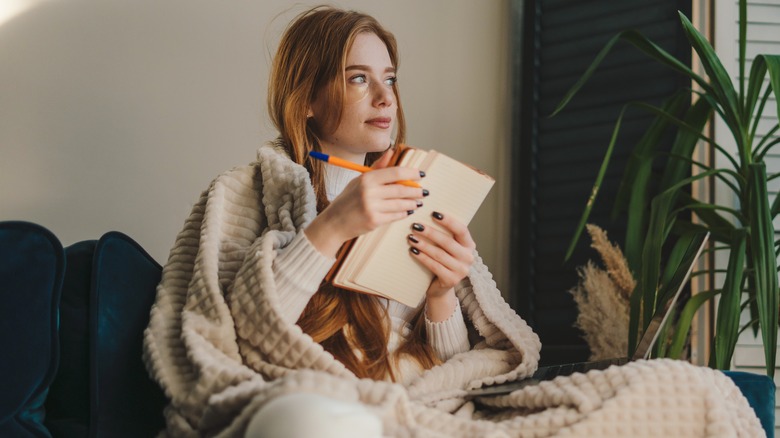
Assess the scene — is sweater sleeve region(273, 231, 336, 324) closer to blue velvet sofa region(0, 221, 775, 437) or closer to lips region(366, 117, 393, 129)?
blue velvet sofa region(0, 221, 775, 437)

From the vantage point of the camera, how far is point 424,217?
3.49ft

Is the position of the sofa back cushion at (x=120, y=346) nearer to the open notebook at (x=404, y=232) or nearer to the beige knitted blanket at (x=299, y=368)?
the beige knitted blanket at (x=299, y=368)

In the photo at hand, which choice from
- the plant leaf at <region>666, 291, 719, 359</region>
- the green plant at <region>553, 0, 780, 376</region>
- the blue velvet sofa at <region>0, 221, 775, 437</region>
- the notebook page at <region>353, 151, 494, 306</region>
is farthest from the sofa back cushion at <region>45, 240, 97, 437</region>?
the plant leaf at <region>666, 291, 719, 359</region>

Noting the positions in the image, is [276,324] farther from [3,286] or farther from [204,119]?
[204,119]

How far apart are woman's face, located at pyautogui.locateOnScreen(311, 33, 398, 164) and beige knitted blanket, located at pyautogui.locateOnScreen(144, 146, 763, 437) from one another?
0.41ft

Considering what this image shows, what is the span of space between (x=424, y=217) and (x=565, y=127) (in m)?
1.14

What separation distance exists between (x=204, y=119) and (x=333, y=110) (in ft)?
2.27

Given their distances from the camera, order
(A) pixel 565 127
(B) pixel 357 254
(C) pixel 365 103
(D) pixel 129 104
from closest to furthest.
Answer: (B) pixel 357 254
(C) pixel 365 103
(D) pixel 129 104
(A) pixel 565 127

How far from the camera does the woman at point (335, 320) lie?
2.67 feet

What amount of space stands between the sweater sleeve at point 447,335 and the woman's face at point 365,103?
0.33 meters

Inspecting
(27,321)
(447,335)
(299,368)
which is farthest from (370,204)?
(27,321)

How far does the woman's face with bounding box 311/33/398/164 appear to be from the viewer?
1334 millimetres

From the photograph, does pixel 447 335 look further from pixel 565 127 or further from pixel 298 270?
pixel 565 127

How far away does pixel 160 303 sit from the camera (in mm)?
1071
